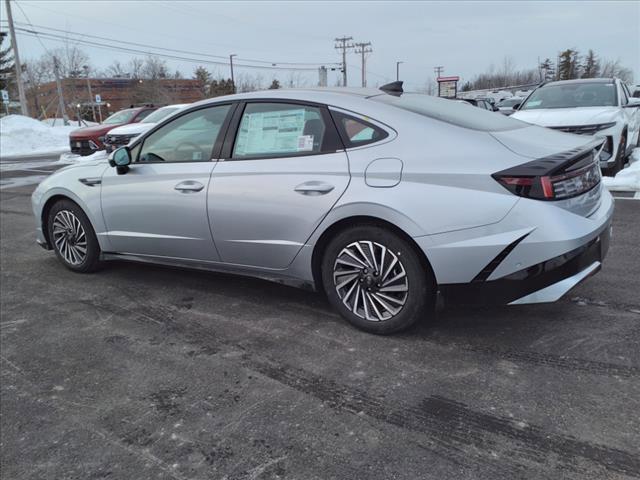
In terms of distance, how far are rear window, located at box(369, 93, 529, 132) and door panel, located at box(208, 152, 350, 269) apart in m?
0.62

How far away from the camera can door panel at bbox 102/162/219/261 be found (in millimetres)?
3900

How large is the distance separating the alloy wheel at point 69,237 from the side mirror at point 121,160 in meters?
0.83

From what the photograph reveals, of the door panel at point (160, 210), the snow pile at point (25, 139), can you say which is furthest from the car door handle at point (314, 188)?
the snow pile at point (25, 139)

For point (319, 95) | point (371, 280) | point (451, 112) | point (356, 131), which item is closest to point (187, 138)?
point (319, 95)

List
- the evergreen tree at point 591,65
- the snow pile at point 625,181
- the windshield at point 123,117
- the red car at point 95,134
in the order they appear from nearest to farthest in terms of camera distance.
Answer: the snow pile at point 625,181 → the red car at point 95,134 → the windshield at point 123,117 → the evergreen tree at point 591,65

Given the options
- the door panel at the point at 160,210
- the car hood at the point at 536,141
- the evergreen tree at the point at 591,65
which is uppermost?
the evergreen tree at the point at 591,65

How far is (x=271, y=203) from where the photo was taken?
3508mm

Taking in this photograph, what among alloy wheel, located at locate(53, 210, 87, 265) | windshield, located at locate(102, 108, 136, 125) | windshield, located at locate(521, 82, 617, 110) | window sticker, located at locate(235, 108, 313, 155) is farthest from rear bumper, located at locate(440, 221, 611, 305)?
windshield, located at locate(102, 108, 136, 125)

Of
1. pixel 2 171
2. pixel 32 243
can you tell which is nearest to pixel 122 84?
pixel 2 171

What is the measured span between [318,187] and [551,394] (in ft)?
5.89

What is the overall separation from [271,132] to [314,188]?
642 mm

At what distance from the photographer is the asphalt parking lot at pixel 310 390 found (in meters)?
2.23

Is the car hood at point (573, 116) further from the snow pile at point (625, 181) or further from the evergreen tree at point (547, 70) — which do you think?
the evergreen tree at point (547, 70)

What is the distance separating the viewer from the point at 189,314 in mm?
3910
